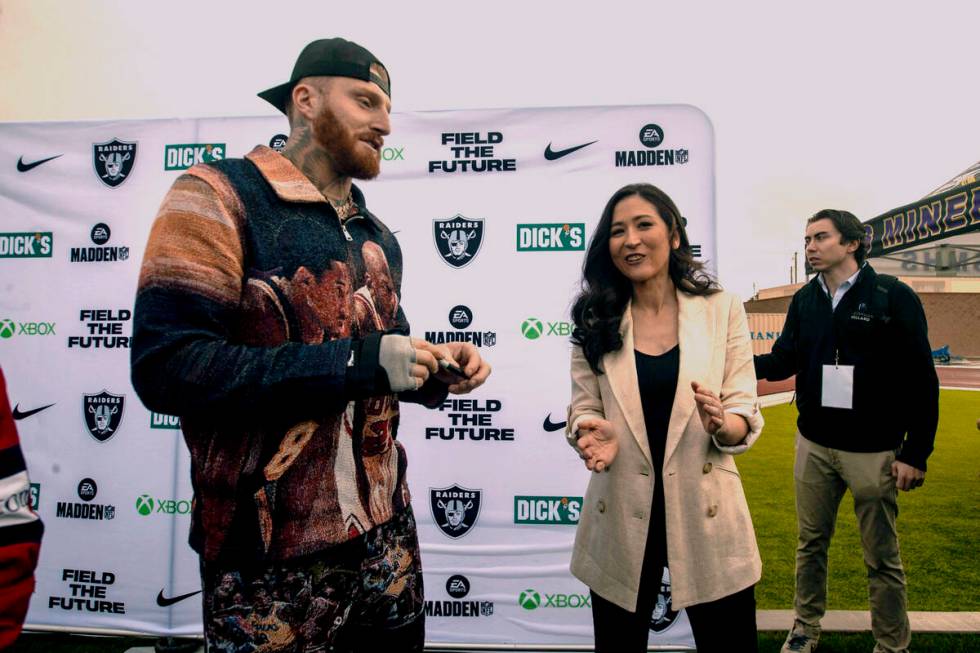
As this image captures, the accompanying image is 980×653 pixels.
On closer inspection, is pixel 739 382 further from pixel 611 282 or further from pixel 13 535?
pixel 13 535

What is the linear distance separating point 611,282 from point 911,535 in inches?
168

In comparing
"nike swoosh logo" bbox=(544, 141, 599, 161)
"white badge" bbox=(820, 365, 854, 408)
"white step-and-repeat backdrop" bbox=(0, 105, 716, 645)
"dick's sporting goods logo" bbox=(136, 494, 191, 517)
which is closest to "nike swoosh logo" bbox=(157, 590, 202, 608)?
"white step-and-repeat backdrop" bbox=(0, 105, 716, 645)

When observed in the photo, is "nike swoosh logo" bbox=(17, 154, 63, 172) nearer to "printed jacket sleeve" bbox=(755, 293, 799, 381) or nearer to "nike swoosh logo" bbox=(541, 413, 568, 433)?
"nike swoosh logo" bbox=(541, 413, 568, 433)

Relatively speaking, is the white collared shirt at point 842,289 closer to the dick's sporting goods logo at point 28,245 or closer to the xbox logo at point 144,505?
the xbox logo at point 144,505

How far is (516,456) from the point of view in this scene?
3.04 meters

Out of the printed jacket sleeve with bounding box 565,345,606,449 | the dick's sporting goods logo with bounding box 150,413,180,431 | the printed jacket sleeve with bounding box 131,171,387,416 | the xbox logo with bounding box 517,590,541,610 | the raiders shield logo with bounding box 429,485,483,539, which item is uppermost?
the printed jacket sleeve with bounding box 131,171,387,416

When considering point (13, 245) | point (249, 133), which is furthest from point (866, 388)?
point (13, 245)

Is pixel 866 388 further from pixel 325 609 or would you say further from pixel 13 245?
pixel 13 245

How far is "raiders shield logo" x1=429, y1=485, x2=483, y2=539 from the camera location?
3.03 meters

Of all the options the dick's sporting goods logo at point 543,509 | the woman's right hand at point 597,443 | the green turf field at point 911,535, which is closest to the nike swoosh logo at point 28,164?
the dick's sporting goods logo at point 543,509

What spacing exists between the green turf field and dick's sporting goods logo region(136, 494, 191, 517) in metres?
3.33

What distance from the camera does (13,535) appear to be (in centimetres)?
91

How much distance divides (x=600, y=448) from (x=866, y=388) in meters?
1.79

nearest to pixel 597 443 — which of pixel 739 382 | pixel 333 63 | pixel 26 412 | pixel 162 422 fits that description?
pixel 739 382
